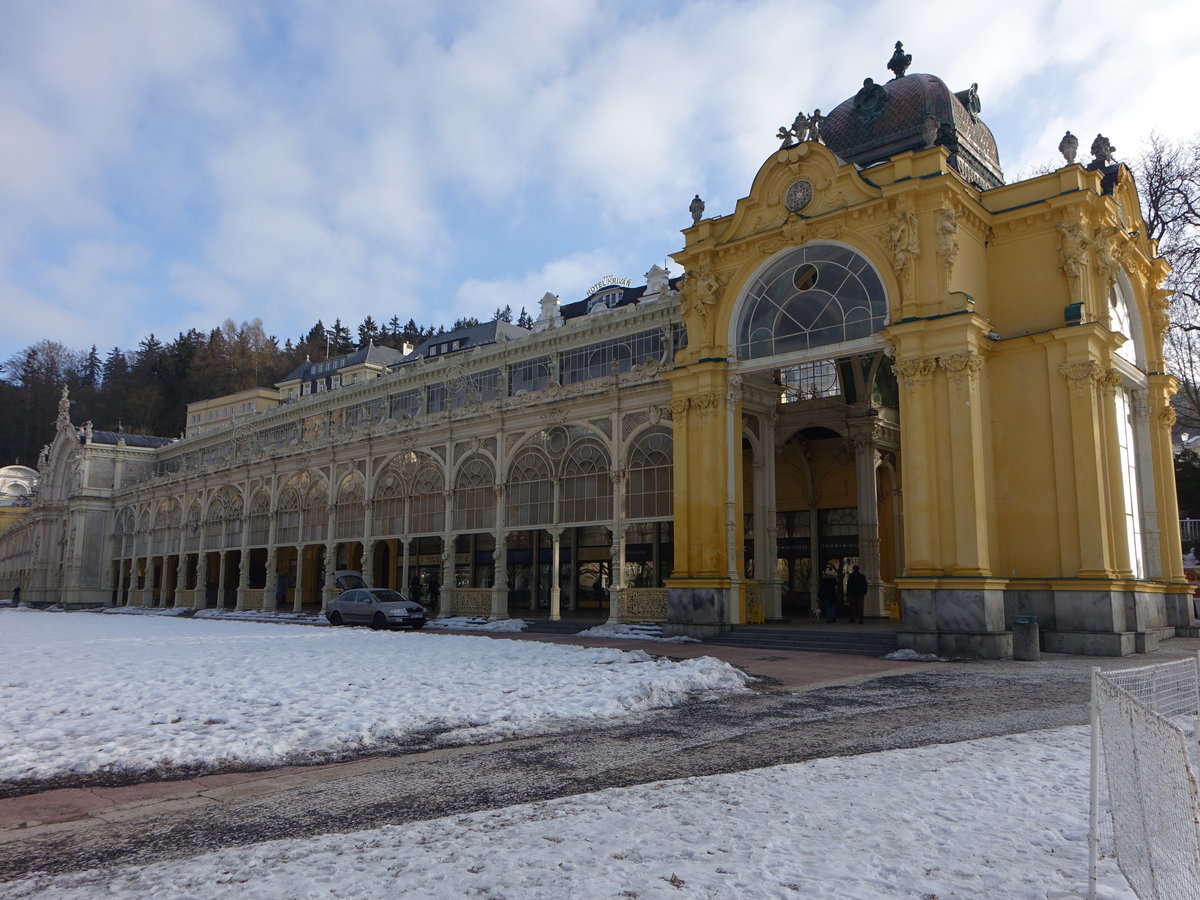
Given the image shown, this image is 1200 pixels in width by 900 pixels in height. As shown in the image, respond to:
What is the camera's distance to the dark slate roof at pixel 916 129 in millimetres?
24906

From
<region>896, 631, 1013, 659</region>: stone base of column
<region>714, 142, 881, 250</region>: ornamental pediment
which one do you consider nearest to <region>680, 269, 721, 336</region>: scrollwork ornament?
<region>714, 142, 881, 250</region>: ornamental pediment

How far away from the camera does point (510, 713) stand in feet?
34.4

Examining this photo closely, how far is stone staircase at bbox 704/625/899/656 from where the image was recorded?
1964cm

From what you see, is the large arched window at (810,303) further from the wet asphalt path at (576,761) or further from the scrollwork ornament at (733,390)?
the wet asphalt path at (576,761)

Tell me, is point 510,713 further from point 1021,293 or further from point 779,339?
point 1021,293

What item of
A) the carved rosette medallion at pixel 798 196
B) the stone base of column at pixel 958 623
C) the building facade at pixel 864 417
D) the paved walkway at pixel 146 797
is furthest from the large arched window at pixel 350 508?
the paved walkway at pixel 146 797

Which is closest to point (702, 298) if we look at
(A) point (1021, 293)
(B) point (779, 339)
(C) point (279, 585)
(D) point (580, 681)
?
(B) point (779, 339)

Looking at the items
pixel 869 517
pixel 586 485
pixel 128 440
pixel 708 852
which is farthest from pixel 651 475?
pixel 128 440

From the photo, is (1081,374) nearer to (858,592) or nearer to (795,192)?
(858,592)

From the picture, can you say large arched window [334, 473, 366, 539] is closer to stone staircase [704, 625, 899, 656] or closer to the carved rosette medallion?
stone staircase [704, 625, 899, 656]

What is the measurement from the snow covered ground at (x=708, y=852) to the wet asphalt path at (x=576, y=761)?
447 millimetres

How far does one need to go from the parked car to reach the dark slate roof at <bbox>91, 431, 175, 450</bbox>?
143 ft

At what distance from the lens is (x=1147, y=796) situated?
4062 millimetres

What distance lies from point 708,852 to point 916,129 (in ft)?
81.1
